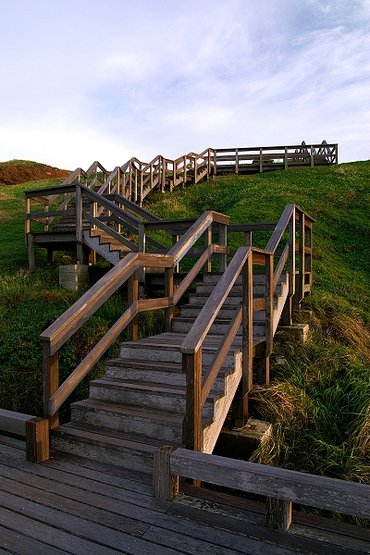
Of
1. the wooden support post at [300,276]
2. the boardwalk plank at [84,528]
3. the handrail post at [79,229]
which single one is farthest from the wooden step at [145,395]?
the handrail post at [79,229]

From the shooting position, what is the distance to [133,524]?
8.48 ft

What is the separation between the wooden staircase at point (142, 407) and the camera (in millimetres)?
3459

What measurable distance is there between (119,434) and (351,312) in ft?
16.0

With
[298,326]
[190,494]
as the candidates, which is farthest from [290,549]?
[298,326]

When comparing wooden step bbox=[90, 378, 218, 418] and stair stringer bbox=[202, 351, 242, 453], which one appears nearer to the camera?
stair stringer bbox=[202, 351, 242, 453]

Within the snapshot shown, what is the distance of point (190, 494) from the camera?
9.65ft

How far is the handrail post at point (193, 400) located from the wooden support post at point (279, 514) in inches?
28.2

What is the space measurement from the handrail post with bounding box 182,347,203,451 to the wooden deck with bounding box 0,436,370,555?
0.34m

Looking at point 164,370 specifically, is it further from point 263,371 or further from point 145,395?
point 263,371

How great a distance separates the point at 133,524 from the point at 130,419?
1.15 meters

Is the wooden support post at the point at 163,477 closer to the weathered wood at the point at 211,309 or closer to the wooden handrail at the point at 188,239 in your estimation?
the weathered wood at the point at 211,309

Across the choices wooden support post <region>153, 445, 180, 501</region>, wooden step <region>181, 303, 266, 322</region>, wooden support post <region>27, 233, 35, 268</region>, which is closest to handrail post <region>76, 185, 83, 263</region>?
wooden support post <region>27, 233, 35, 268</region>

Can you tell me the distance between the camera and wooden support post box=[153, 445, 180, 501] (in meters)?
2.84

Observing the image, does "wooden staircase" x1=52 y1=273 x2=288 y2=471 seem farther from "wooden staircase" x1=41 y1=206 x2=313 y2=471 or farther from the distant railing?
the distant railing
